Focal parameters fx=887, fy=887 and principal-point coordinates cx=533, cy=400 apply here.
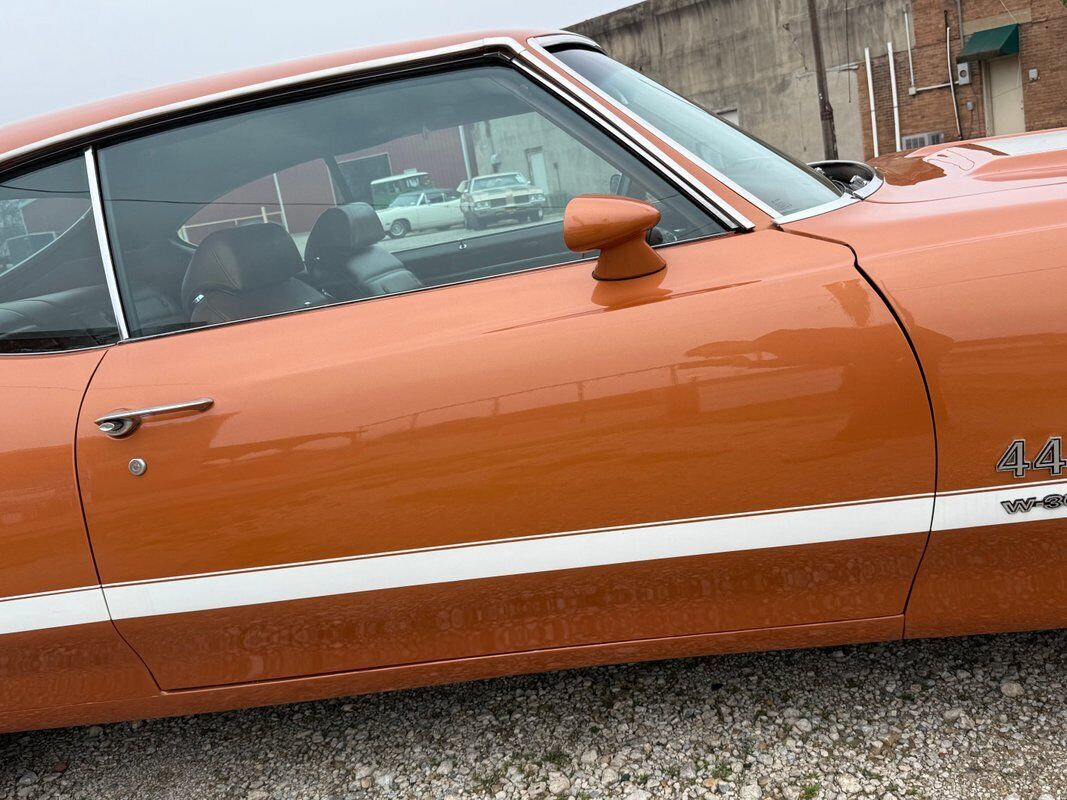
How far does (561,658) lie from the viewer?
1854 millimetres

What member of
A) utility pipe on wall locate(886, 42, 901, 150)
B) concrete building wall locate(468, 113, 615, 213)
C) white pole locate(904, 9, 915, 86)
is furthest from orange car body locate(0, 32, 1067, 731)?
utility pipe on wall locate(886, 42, 901, 150)

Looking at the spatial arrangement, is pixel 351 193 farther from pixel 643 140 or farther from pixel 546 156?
pixel 643 140

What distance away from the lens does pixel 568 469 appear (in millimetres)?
1682

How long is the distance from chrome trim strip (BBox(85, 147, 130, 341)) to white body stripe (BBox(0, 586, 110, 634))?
1.78 ft

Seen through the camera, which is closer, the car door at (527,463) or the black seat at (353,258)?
the car door at (527,463)

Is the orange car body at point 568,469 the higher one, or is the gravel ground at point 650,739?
the orange car body at point 568,469

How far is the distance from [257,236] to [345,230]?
20 cm

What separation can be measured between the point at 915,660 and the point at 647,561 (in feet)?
3.03

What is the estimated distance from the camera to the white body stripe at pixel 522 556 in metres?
1.69

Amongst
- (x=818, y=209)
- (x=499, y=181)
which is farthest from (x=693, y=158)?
(x=499, y=181)

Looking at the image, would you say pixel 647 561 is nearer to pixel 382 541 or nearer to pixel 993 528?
pixel 382 541

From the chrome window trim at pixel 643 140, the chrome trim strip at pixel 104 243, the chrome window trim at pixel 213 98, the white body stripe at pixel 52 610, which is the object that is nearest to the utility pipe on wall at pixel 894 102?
the chrome window trim at pixel 643 140

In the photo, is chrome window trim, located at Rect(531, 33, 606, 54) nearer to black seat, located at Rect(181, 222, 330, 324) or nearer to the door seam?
black seat, located at Rect(181, 222, 330, 324)

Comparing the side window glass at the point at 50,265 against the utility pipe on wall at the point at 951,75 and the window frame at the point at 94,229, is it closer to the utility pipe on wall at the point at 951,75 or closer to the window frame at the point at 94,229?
the window frame at the point at 94,229
